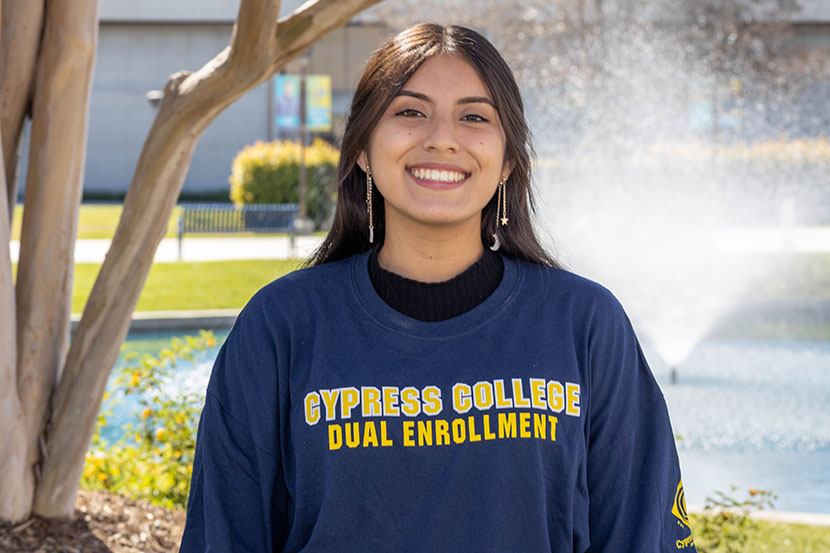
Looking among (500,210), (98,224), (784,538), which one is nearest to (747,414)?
(784,538)

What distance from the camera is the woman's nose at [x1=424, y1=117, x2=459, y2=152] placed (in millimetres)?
1982

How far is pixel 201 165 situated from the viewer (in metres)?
37.5

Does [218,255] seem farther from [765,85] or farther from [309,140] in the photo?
[309,140]

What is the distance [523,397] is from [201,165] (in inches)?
1444

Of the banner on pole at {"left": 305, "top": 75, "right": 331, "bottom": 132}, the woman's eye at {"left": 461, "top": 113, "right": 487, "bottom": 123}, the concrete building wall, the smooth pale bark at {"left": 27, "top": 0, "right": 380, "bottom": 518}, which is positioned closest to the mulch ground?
the smooth pale bark at {"left": 27, "top": 0, "right": 380, "bottom": 518}

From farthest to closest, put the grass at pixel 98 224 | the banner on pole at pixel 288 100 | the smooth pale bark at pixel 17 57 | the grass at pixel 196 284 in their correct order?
the banner on pole at pixel 288 100 < the grass at pixel 98 224 < the grass at pixel 196 284 < the smooth pale bark at pixel 17 57

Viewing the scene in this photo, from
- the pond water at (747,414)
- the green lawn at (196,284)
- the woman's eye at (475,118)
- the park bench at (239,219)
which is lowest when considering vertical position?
the park bench at (239,219)

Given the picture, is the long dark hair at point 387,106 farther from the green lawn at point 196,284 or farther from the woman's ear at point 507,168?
the green lawn at point 196,284

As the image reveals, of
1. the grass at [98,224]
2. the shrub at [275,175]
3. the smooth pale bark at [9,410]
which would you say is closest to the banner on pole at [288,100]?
the grass at [98,224]

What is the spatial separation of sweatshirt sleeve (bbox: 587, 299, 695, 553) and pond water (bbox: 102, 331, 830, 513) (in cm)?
399

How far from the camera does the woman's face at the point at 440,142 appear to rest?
6.56 feet

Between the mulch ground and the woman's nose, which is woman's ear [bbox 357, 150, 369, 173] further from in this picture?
the mulch ground

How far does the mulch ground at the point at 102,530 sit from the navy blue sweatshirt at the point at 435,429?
190cm

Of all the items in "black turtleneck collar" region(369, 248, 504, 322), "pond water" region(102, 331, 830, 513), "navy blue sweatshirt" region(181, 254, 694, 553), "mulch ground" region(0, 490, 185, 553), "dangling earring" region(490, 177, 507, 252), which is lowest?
"pond water" region(102, 331, 830, 513)
